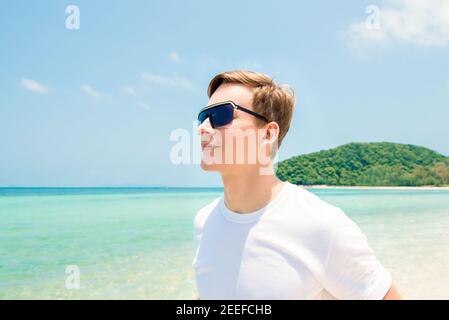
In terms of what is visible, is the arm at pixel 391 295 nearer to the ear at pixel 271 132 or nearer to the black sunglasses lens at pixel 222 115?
the ear at pixel 271 132

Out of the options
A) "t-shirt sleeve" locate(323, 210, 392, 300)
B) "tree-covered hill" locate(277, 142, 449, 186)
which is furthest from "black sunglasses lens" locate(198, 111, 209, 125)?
"tree-covered hill" locate(277, 142, 449, 186)

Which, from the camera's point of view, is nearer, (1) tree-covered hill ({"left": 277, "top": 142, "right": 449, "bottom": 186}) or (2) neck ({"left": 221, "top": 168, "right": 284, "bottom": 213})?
(2) neck ({"left": 221, "top": 168, "right": 284, "bottom": 213})

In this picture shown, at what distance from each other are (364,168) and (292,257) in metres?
64.4

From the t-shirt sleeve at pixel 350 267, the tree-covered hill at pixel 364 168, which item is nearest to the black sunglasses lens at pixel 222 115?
the t-shirt sleeve at pixel 350 267

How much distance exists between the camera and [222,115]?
1707mm

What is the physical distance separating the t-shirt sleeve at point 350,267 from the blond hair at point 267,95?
57cm

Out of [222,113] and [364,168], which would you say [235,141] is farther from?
[364,168]

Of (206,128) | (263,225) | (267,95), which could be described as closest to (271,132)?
(267,95)

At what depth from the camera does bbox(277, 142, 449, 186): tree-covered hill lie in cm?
5953

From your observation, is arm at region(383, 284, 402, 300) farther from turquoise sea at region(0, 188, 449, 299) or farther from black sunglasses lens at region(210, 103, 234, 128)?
turquoise sea at region(0, 188, 449, 299)

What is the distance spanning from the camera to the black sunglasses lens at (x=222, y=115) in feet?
5.57

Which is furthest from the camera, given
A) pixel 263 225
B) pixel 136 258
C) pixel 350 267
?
pixel 136 258

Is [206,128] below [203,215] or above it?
above
